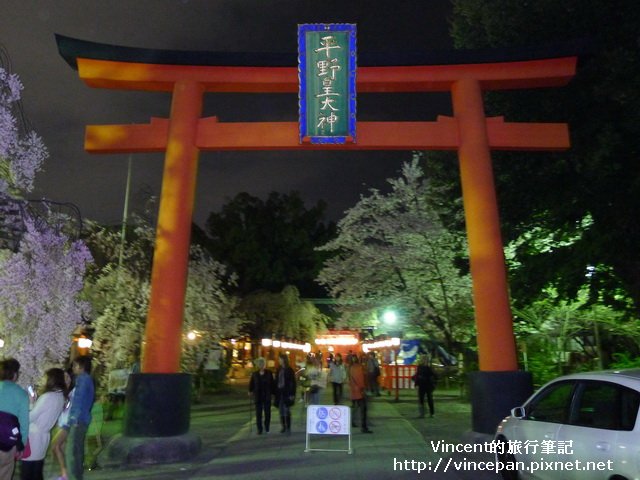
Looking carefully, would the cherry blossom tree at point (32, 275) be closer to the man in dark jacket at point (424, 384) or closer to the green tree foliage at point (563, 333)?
the man in dark jacket at point (424, 384)

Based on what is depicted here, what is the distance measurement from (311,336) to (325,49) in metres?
Result: 26.3

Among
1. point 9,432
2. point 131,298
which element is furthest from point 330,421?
point 131,298

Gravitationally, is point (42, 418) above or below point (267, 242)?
below

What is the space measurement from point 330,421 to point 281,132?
18.1ft

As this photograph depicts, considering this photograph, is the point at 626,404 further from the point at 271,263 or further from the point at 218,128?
the point at 271,263

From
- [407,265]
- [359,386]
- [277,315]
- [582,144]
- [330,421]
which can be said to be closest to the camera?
[330,421]

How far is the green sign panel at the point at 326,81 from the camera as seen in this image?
11320 mm

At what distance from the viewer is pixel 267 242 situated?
4238 centimetres

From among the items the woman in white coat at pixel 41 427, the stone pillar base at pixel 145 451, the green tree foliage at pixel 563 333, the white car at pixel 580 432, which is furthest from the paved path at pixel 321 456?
the green tree foliage at pixel 563 333

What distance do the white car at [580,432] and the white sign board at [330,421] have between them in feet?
10.6

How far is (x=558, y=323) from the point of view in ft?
63.4

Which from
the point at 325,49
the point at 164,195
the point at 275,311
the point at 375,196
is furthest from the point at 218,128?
the point at 275,311

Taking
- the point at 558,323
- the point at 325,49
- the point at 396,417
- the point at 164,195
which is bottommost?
the point at 396,417

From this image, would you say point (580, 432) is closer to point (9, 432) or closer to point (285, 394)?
point (9, 432)
